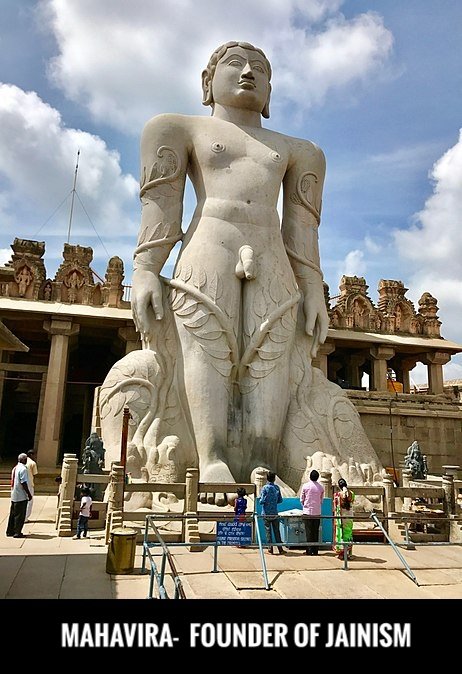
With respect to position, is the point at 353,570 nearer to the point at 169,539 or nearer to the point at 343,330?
the point at 169,539

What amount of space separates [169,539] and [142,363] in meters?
3.05

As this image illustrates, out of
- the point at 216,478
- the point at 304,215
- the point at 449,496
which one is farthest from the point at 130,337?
the point at 449,496

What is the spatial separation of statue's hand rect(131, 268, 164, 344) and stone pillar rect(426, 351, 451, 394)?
1439 centimetres

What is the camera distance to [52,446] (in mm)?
14195

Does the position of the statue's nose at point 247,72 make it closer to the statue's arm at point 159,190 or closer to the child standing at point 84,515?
the statue's arm at point 159,190

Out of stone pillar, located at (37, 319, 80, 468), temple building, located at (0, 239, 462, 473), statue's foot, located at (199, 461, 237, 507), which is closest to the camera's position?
statue's foot, located at (199, 461, 237, 507)

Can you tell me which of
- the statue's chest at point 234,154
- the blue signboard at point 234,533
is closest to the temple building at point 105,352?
the statue's chest at point 234,154

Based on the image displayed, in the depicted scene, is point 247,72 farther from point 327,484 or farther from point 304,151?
point 327,484

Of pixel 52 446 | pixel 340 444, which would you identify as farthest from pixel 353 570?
pixel 52 446

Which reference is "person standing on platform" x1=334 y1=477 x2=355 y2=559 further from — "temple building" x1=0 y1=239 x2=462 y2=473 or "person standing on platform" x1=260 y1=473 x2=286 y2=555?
"temple building" x1=0 y1=239 x2=462 y2=473

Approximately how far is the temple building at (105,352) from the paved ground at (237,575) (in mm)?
8710

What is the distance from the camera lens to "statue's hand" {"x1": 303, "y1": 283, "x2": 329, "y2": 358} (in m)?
9.47

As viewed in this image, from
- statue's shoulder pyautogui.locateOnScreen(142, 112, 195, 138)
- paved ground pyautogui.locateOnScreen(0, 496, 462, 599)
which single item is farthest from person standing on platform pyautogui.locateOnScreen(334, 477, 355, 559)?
statue's shoulder pyautogui.locateOnScreen(142, 112, 195, 138)

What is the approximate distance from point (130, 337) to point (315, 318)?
26.6 feet
